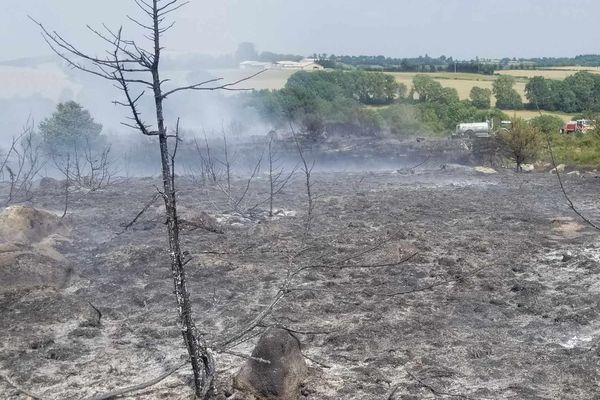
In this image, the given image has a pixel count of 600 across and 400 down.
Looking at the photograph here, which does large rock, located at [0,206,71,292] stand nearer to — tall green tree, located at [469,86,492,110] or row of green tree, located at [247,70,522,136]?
row of green tree, located at [247,70,522,136]

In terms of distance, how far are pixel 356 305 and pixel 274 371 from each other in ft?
8.38

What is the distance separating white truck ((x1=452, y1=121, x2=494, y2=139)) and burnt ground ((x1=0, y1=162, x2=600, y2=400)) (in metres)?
16.8

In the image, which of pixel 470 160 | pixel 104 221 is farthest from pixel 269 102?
pixel 104 221

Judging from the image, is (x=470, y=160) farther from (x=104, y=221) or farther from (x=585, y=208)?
(x=104, y=221)

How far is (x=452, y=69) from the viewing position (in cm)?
7000

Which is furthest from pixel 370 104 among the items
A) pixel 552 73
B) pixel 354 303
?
pixel 354 303

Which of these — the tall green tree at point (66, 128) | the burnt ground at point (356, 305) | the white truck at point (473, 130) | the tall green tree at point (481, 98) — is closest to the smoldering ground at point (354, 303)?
the burnt ground at point (356, 305)

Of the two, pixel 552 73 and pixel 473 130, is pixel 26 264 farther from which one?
pixel 552 73

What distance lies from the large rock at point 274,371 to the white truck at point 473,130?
24631mm

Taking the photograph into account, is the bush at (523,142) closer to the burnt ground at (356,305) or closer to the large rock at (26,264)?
the burnt ground at (356,305)

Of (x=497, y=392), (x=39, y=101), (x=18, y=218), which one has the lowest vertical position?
(x=497, y=392)

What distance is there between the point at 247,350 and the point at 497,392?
253 centimetres

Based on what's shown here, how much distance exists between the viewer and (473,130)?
32.6m

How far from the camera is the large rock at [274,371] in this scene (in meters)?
5.34
